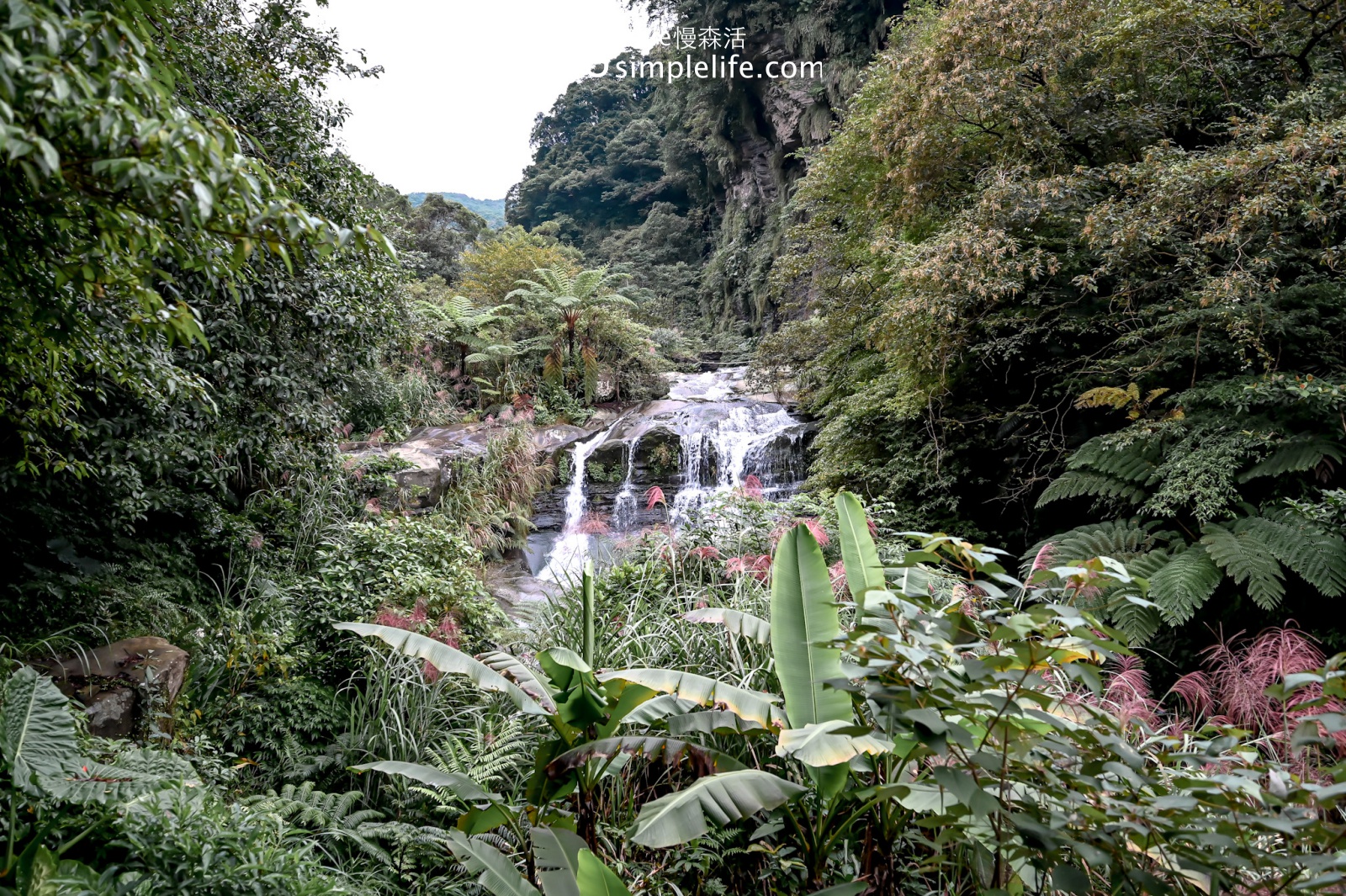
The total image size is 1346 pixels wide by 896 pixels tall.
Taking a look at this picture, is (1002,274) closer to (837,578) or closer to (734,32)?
(837,578)

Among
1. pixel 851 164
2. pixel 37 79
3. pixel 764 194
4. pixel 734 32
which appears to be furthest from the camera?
pixel 764 194

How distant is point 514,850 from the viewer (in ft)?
9.39

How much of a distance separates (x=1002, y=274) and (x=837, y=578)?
3.74 metres

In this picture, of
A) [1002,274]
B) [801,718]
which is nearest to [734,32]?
[1002,274]

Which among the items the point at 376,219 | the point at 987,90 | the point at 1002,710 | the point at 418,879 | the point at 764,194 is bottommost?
the point at 418,879

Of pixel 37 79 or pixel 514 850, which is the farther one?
pixel 514 850

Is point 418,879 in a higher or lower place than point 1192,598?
lower

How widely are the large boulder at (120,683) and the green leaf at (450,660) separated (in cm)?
161

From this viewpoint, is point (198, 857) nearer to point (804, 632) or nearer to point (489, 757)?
point (489, 757)

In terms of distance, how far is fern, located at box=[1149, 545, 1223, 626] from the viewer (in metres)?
4.35

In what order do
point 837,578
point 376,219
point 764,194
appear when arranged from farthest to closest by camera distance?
1. point 764,194
2. point 376,219
3. point 837,578

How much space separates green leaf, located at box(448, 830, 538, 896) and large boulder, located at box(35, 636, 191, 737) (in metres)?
2.22

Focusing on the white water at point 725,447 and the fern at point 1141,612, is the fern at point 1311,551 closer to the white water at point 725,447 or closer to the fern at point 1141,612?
the fern at point 1141,612

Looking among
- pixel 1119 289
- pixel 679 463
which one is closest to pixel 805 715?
pixel 1119 289
